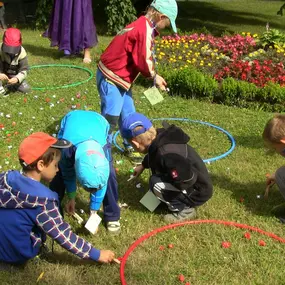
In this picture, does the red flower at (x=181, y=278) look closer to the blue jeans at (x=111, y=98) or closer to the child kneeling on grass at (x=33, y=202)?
the child kneeling on grass at (x=33, y=202)

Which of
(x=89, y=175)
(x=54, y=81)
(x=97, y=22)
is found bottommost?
(x=97, y=22)

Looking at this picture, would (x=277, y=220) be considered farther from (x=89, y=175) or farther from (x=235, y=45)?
(x=235, y=45)

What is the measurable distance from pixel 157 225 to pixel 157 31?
1978 millimetres

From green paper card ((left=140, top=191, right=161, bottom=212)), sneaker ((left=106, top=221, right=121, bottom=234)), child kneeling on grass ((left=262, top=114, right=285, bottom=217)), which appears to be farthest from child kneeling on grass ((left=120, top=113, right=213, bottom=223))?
child kneeling on grass ((left=262, top=114, right=285, bottom=217))

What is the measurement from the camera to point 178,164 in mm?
3678

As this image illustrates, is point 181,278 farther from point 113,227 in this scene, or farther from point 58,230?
point 58,230

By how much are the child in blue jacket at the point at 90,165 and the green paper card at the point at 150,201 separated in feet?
1.30

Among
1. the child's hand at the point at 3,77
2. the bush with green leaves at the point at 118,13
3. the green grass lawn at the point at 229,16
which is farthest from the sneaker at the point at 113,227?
the green grass lawn at the point at 229,16

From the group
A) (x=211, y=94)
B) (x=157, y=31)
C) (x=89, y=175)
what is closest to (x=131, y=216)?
(x=89, y=175)

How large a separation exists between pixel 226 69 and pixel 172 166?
13.4 feet

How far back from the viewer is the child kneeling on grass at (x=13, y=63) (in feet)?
21.4

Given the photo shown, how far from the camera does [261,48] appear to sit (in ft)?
28.2

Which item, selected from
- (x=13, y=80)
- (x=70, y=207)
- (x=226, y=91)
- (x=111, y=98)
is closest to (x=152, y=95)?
(x=111, y=98)

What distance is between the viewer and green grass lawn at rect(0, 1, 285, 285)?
3301mm
